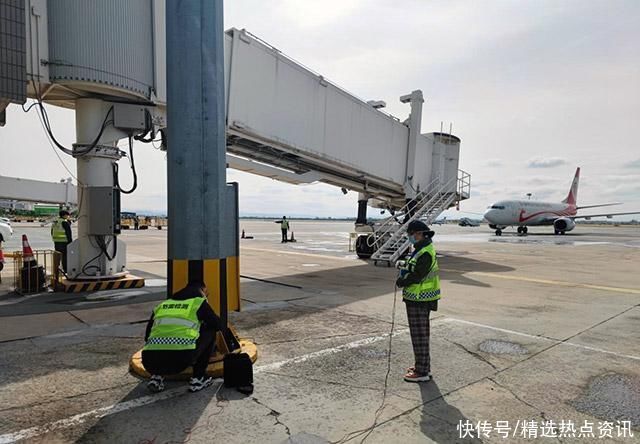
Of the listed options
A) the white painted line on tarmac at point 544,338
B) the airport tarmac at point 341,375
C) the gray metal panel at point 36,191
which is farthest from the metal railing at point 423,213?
the gray metal panel at point 36,191

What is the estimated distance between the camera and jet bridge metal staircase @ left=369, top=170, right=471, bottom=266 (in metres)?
16.6

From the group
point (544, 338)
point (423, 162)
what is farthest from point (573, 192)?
point (544, 338)

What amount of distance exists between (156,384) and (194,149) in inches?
101

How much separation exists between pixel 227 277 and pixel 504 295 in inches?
303

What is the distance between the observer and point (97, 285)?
9.98 meters

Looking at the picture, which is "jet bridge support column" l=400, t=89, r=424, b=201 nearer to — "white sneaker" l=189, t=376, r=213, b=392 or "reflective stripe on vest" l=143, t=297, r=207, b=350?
"white sneaker" l=189, t=376, r=213, b=392

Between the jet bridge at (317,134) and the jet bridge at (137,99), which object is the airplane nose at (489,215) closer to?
the jet bridge at (317,134)

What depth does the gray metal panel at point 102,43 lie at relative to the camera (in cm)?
852

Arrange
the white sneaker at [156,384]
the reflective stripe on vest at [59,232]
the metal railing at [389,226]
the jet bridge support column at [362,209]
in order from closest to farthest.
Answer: the white sneaker at [156,384], the reflective stripe on vest at [59,232], the metal railing at [389,226], the jet bridge support column at [362,209]

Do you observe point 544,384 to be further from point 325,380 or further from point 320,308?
point 320,308

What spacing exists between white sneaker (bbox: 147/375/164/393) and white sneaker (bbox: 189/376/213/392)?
0.29 m

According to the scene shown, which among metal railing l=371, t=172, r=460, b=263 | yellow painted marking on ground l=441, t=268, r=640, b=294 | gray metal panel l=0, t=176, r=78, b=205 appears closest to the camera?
yellow painted marking on ground l=441, t=268, r=640, b=294

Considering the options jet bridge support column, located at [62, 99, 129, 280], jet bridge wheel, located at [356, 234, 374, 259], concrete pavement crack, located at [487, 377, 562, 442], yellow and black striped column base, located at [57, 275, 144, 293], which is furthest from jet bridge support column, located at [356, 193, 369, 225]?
concrete pavement crack, located at [487, 377, 562, 442]

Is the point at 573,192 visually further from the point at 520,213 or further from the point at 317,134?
the point at 317,134
